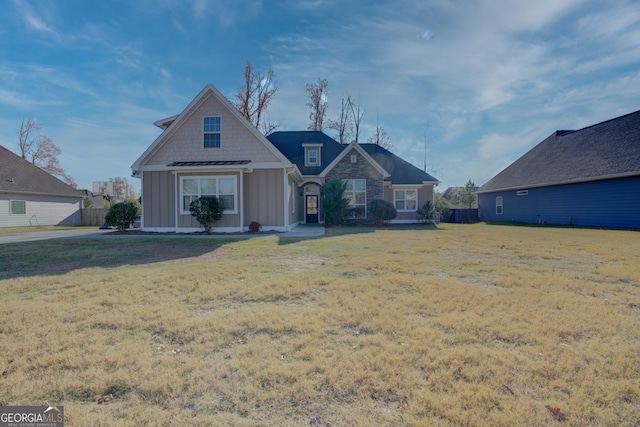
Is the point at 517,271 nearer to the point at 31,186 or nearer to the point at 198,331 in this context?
the point at 198,331

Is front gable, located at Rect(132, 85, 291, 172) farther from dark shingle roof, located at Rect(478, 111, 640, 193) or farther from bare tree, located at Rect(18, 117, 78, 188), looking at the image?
bare tree, located at Rect(18, 117, 78, 188)

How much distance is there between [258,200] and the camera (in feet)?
45.7

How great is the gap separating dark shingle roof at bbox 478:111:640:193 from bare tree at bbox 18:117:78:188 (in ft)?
165

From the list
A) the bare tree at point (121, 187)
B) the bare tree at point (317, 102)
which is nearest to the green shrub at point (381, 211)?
the bare tree at point (317, 102)

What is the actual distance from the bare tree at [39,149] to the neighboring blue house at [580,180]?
50.3 m

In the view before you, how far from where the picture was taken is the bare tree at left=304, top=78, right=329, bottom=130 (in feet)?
104

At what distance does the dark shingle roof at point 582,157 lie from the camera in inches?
677

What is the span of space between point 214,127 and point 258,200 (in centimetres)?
412

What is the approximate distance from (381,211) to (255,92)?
63.9 ft

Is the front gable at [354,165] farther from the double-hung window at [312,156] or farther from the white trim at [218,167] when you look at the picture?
the white trim at [218,167]

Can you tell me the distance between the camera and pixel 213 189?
44.4 feet

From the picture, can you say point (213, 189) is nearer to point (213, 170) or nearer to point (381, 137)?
point (213, 170)

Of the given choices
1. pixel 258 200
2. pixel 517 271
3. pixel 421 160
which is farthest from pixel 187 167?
pixel 421 160

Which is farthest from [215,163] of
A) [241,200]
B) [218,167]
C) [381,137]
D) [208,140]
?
[381,137]
